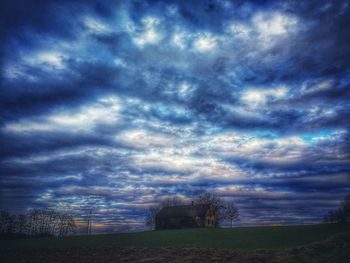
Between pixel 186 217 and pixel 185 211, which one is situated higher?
pixel 185 211

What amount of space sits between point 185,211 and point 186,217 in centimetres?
260

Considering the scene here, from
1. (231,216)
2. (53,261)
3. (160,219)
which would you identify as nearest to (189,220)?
(160,219)

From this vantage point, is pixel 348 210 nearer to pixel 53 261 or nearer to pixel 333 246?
pixel 333 246

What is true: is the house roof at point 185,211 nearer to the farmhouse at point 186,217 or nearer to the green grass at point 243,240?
the farmhouse at point 186,217

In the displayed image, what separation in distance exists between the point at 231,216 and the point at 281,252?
297ft

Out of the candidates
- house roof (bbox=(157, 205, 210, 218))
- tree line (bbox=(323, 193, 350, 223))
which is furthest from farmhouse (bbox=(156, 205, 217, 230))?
tree line (bbox=(323, 193, 350, 223))

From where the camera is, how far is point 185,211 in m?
102

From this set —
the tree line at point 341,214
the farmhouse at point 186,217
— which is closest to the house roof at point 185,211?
the farmhouse at point 186,217

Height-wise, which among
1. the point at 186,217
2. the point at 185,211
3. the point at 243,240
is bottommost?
the point at 243,240

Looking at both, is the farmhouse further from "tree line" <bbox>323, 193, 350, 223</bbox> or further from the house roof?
"tree line" <bbox>323, 193, 350, 223</bbox>

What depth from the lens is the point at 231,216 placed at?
108 m

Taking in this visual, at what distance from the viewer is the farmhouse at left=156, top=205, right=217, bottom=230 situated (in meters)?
97.4

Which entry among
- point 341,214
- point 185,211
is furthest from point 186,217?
point 341,214

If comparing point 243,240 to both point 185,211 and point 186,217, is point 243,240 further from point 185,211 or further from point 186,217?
point 185,211
